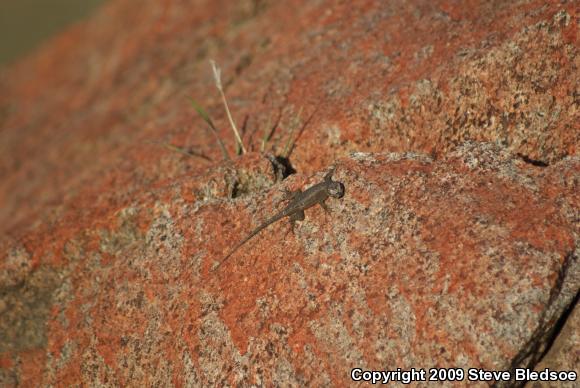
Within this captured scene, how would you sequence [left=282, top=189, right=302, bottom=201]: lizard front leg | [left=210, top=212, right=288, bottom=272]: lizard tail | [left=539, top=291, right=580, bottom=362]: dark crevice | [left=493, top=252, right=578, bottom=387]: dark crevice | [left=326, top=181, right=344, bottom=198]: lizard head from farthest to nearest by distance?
[left=282, top=189, right=302, bottom=201]: lizard front leg
[left=210, top=212, right=288, bottom=272]: lizard tail
[left=326, top=181, right=344, bottom=198]: lizard head
[left=539, top=291, right=580, bottom=362]: dark crevice
[left=493, top=252, right=578, bottom=387]: dark crevice

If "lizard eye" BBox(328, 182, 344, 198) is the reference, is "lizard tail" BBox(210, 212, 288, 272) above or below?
below

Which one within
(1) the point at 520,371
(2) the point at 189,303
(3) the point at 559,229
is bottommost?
(1) the point at 520,371

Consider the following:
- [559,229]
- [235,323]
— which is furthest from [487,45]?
[235,323]

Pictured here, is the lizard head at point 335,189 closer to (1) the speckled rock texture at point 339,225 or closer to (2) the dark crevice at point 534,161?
(1) the speckled rock texture at point 339,225

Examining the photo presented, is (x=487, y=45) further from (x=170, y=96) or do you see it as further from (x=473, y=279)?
(x=170, y=96)

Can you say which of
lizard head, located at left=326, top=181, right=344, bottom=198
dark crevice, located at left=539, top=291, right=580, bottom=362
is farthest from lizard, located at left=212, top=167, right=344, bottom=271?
dark crevice, located at left=539, top=291, right=580, bottom=362

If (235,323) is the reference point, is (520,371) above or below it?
below

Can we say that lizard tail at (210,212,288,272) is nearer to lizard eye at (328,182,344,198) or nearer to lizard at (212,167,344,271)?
lizard at (212,167,344,271)

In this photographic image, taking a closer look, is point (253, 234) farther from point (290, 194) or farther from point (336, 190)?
point (336, 190)
